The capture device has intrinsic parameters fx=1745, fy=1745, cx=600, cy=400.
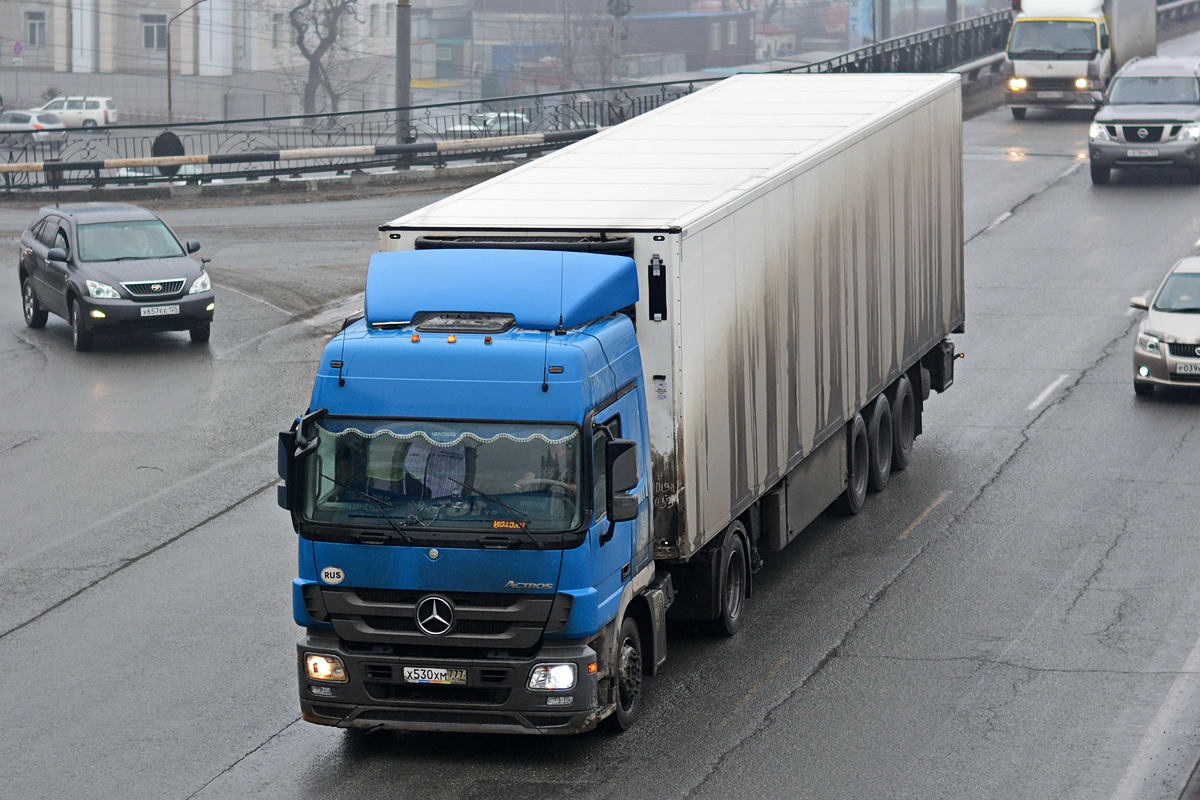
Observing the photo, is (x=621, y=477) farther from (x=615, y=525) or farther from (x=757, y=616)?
(x=757, y=616)

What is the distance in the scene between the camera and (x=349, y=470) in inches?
372

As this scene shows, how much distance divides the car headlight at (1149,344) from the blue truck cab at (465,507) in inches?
412

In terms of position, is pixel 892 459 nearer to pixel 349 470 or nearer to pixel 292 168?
pixel 349 470

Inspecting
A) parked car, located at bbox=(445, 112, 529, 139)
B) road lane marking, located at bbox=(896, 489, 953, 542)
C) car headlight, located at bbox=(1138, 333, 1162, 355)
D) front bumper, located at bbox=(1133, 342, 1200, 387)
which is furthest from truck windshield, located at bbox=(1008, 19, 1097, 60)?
road lane marking, located at bbox=(896, 489, 953, 542)

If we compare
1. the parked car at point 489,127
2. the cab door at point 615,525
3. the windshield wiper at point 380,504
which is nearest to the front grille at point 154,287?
the cab door at point 615,525

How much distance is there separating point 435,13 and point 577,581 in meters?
117

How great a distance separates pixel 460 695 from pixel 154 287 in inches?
548

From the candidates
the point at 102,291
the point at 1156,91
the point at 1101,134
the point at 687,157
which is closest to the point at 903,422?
the point at 687,157

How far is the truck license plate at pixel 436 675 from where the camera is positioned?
9.50 meters

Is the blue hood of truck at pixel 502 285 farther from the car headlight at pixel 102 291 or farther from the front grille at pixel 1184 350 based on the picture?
the car headlight at pixel 102 291

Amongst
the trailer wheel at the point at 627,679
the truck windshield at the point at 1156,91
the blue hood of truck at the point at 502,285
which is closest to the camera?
the blue hood of truck at the point at 502,285

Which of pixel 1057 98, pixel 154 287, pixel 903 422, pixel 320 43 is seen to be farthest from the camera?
pixel 320 43

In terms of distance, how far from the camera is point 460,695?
9.62 metres

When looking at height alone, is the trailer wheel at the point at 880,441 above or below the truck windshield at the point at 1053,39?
below
